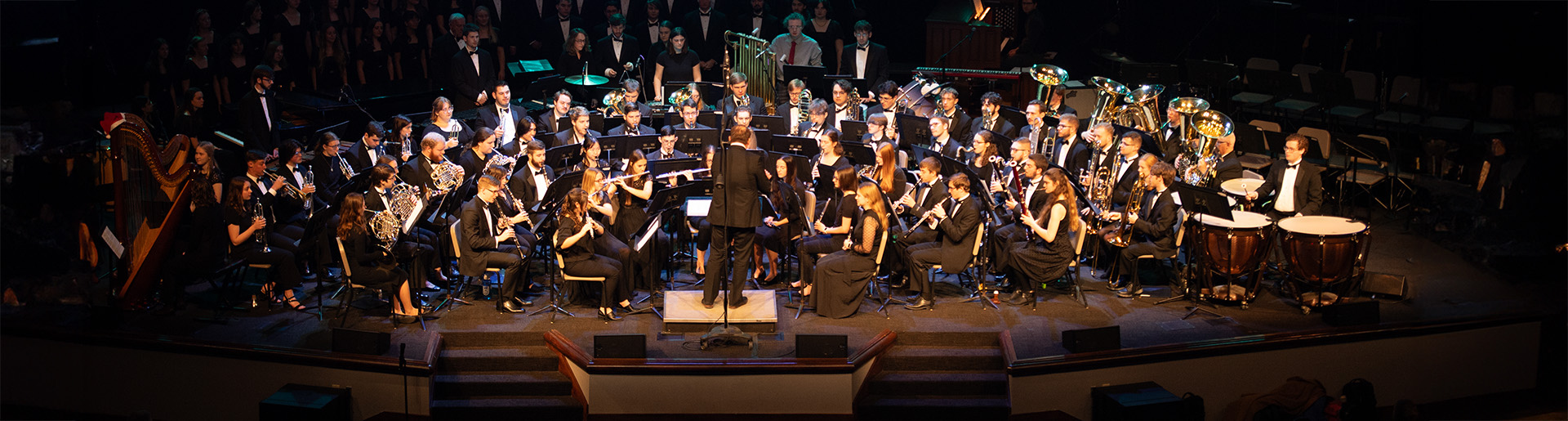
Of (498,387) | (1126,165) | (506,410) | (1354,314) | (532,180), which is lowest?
(506,410)

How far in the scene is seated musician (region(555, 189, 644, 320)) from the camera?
7555 millimetres

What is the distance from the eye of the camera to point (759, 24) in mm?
12398

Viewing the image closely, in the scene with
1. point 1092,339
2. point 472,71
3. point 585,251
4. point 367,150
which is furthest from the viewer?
point 472,71

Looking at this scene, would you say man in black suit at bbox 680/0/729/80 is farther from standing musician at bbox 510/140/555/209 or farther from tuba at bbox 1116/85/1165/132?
tuba at bbox 1116/85/1165/132

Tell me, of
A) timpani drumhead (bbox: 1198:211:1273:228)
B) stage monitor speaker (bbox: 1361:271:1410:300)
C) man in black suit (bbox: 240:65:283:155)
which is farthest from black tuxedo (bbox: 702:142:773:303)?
stage monitor speaker (bbox: 1361:271:1410:300)

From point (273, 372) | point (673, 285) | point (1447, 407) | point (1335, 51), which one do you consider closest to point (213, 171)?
point (273, 372)

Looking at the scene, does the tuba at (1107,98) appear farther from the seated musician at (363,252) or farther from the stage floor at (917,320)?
the seated musician at (363,252)

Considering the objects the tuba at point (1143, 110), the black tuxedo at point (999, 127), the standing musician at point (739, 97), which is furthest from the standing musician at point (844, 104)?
the tuba at point (1143, 110)

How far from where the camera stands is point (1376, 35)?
1169cm

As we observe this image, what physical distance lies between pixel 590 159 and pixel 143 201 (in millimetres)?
2945

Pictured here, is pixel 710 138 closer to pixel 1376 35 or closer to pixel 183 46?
pixel 183 46

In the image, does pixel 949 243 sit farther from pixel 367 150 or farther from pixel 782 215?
pixel 367 150

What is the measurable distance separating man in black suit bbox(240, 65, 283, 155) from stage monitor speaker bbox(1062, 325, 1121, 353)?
6.42 m

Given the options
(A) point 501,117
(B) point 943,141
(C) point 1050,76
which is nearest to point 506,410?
(A) point 501,117
